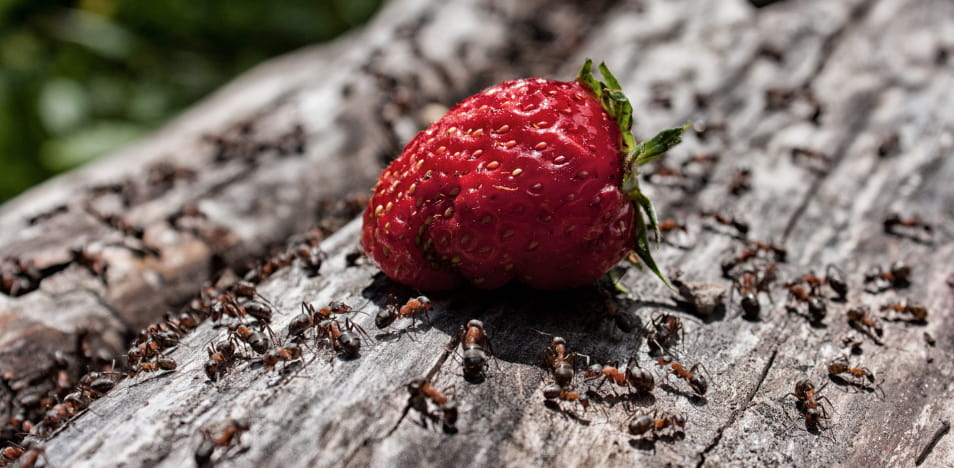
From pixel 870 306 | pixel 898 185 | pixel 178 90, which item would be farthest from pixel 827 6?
pixel 178 90

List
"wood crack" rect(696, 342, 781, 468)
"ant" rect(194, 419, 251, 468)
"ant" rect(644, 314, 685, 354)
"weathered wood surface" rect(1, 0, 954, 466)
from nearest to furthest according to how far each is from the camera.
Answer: "ant" rect(194, 419, 251, 468), "weathered wood surface" rect(1, 0, 954, 466), "wood crack" rect(696, 342, 781, 468), "ant" rect(644, 314, 685, 354)

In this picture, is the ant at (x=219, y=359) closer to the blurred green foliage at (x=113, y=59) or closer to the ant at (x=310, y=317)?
the ant at (x=310, y=317)

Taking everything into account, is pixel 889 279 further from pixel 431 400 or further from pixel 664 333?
pixel 431 400

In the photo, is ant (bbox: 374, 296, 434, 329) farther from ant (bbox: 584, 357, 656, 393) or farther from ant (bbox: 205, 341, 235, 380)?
ant (bbox: 584, 357, 656, 393)

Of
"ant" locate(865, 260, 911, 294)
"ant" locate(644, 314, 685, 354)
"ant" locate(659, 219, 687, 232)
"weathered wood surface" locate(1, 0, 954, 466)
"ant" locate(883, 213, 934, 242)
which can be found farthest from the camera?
"ant" locate(883, 213, 934, 242)

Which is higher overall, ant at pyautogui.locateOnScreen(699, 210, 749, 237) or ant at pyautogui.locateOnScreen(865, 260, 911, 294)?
ant at pyautogui.locateOnScreen(699, 210, 749, 237)

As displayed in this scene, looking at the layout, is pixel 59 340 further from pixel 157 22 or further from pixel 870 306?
pixel 157 22

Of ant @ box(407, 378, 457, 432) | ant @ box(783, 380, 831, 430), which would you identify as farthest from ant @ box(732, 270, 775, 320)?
ant @ box(407, 378, 457, 432)
